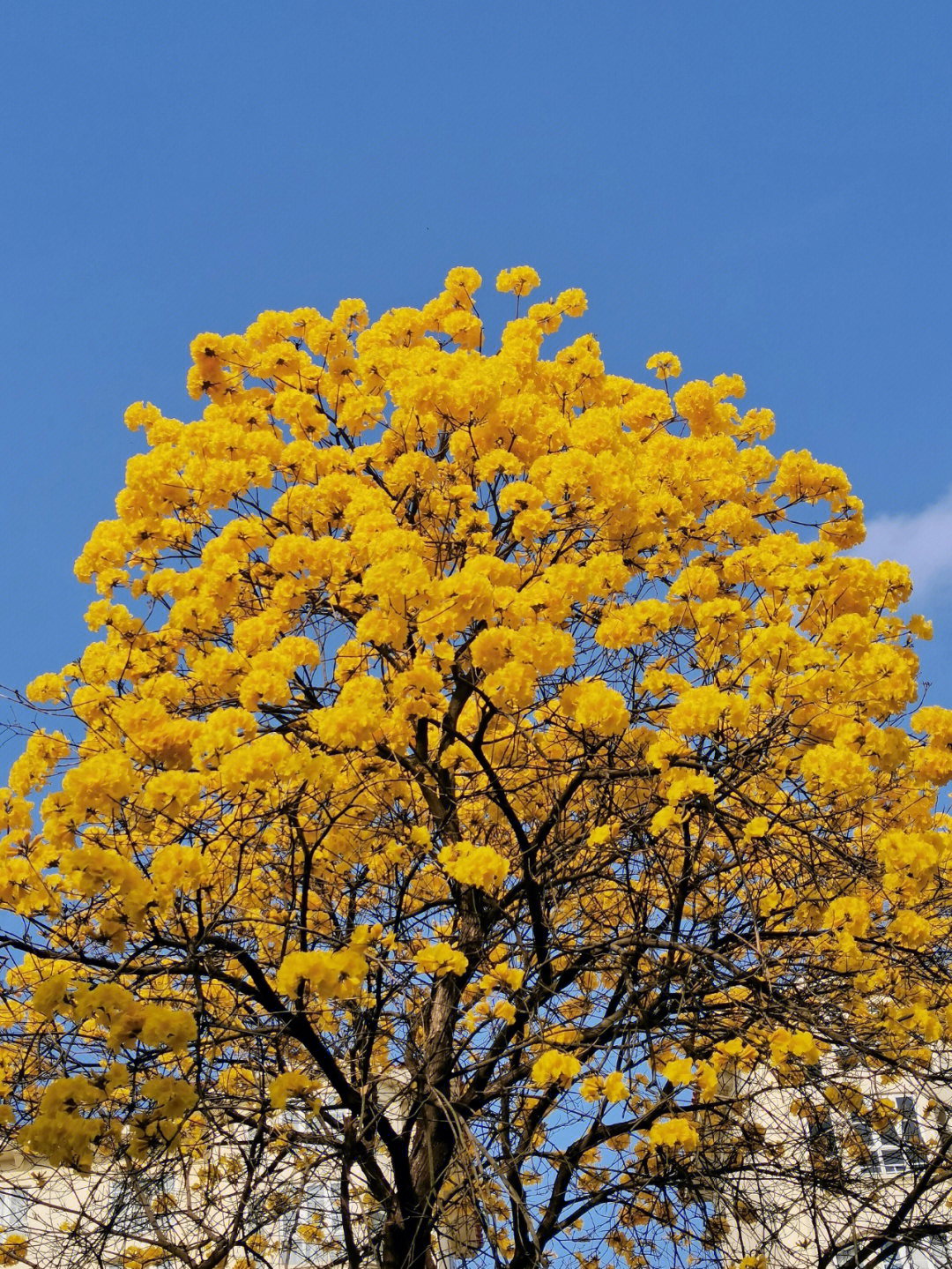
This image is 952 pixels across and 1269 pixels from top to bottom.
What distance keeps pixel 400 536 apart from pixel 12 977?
143 inches

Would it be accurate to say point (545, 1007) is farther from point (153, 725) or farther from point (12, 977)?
point (12, 977)

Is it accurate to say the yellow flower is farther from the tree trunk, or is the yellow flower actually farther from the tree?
the tree trunk

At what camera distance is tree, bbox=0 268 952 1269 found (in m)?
4.46

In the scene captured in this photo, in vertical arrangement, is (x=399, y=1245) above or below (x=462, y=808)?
below

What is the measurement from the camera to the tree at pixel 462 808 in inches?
176

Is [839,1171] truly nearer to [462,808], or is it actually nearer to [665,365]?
[462,808]

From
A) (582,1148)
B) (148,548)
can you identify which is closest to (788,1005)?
(582,1148)

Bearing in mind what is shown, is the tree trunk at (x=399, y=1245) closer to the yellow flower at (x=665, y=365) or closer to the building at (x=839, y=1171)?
the building at (x=839, y=1171)

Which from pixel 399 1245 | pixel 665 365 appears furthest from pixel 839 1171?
pixel 665 365

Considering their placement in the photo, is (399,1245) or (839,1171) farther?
(839,1171)

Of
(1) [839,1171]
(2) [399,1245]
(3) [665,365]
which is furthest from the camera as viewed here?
(3) [665,365]

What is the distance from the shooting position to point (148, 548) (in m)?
6.23

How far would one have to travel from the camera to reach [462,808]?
21.1 feet

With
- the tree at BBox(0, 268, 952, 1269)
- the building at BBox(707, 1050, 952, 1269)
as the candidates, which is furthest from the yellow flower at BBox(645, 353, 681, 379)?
the building at BBox(707, 1050, 952, 1269)
